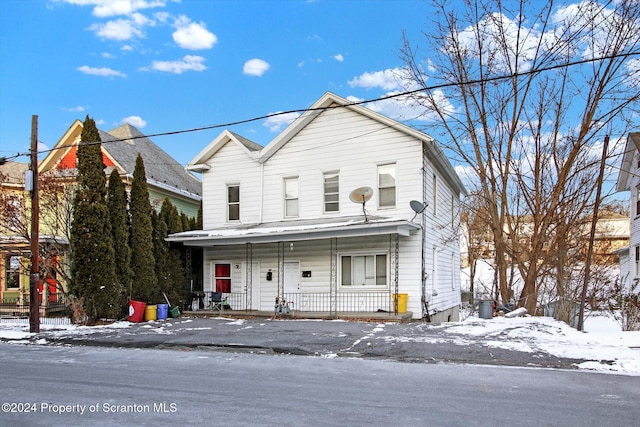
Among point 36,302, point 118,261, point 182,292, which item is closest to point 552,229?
point 182,292

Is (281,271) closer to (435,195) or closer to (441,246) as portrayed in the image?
(435,195)

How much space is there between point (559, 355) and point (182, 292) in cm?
1401

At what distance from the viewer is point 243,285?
20484mm

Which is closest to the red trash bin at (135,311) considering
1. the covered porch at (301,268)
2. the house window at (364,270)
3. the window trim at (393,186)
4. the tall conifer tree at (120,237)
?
the tall conifer tree at (120,237)

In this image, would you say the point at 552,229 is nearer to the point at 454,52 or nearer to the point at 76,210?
the point at 454,52

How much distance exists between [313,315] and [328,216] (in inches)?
142

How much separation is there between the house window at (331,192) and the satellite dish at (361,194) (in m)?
1.61

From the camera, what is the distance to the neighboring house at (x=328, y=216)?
1786 cm

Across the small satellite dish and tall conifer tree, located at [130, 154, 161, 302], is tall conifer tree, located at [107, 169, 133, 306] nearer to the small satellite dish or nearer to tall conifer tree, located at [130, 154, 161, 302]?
tall conifer tree, located at [130, 154, 161, 302]

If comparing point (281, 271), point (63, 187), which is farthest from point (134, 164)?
point (281, 271)

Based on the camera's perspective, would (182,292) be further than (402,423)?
Yes

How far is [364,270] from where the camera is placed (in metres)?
18.6

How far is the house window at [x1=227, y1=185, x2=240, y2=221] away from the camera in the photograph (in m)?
21.2

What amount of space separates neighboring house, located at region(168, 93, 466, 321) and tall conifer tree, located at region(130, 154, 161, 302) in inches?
47.9
